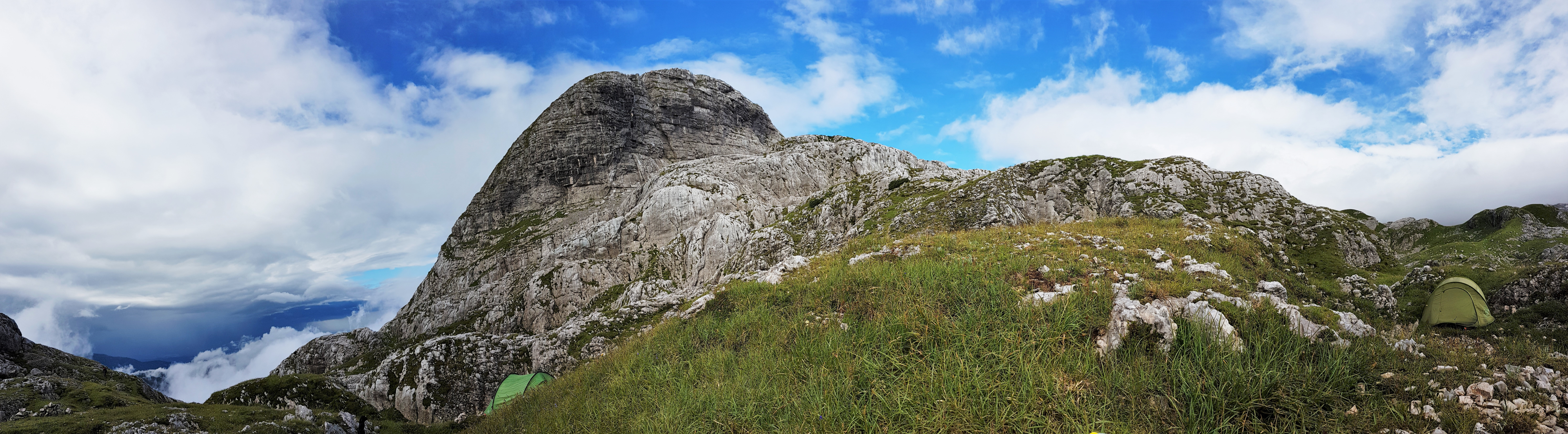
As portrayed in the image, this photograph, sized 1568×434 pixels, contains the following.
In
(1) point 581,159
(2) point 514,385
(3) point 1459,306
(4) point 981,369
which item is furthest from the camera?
(1) point 581,159

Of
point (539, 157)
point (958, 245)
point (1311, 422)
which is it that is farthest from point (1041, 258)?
point (539, 157)

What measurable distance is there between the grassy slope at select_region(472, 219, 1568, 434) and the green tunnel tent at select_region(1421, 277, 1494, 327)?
732 cm

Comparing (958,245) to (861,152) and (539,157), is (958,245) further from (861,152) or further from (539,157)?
(539,157)

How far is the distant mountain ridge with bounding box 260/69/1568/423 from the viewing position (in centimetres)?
2411

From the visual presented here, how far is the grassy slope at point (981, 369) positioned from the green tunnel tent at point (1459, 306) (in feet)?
24.0

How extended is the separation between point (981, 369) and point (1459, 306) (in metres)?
18.3

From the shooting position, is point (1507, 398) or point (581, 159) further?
point (581, 159)

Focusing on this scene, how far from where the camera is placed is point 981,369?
19.8 feet

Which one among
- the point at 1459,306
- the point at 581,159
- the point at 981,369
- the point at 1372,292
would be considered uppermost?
the point at 581,159

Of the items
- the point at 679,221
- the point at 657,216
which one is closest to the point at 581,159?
the point at 657,216

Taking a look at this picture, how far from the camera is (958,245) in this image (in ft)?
46.8

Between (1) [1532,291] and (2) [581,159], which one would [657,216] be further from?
(1) [1532,291]

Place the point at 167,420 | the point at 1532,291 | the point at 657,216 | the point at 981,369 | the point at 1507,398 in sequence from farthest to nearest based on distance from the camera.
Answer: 1. the point at 657,216
2. the point at 1532,291
3. the point at 167,420
4. the point at 981,369
5. the point at 1507,398

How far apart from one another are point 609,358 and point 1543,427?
1442 centimetres
